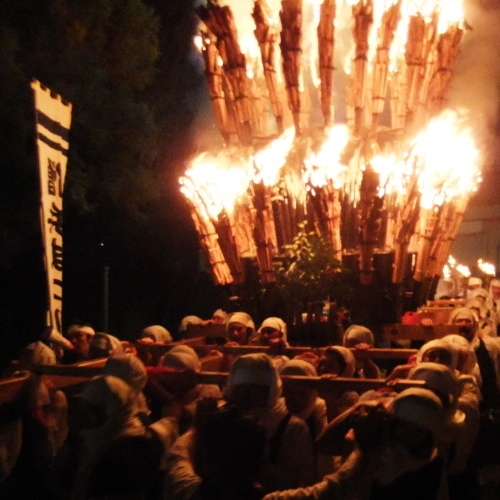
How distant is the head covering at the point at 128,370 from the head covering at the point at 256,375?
0.56 metres

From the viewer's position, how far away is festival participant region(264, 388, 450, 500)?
320 centimetres

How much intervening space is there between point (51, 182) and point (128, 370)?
401cm

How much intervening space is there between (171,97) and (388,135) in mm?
5086

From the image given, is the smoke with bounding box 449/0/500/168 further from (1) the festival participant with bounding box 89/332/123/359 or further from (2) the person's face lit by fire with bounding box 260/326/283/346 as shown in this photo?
(1) the festival participant with bounding box 89/332/123/359

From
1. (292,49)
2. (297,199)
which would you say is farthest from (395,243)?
(292,49)

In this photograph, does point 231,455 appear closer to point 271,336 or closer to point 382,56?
point 271,336

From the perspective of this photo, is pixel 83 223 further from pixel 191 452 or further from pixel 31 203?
pixel 191 452

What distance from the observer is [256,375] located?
392 cm

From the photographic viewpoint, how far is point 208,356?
652 centimetres

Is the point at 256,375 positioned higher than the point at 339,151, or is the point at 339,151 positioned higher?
the point at 339,151

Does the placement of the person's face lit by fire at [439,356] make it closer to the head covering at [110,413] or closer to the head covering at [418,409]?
the head covering at [418,409]

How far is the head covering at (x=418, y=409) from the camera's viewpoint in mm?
3250

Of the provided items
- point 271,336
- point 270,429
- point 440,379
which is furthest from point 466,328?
point 270,429

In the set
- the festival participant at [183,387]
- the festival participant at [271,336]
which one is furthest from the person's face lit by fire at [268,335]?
the festival participant at [183,387]
